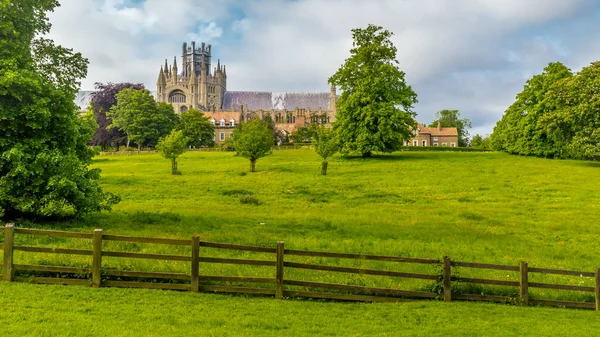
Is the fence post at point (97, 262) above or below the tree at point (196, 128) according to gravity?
below

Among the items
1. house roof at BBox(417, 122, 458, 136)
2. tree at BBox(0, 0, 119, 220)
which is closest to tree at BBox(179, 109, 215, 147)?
house roof at BBox(417, 122, 458, 136)

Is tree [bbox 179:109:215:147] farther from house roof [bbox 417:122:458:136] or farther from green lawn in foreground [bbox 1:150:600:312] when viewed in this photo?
house roof [bbox 417:122:458:136]

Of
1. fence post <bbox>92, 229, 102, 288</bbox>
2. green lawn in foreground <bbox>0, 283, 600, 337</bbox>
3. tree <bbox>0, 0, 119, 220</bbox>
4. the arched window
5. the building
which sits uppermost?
the arched window

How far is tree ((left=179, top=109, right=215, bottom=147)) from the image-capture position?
83062 millimetres

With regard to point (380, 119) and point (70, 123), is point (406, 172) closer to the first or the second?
point (380, 119)

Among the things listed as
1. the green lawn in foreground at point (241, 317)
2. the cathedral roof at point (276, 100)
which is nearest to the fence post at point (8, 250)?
the green lawn in foreground at point (241, 317)

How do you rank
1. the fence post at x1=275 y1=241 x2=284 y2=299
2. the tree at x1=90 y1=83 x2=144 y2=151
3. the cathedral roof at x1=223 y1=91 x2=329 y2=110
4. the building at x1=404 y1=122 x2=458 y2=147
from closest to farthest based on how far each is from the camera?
the fence post at x1=275 y1=241 x2=284 y2=299
the tree at x1=90 y1=83 x2=144 y2=151
the building at x1=404 y1=122 x2=458 y2=147
the cathedral roof at x1=223 y1=91 x2=329 y2=110

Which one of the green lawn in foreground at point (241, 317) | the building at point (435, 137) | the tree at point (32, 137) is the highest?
the building at point (435, 137)

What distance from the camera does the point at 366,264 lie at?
1353 cm

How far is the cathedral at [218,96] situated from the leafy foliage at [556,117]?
79069 mm

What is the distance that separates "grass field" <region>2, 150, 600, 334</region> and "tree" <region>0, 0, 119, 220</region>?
1.12 metres

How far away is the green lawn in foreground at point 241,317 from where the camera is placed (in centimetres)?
759

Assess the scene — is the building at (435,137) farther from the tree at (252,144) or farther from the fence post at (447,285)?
the fence post at (447,285)

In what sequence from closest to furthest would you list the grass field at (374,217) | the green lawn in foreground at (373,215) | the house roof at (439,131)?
the grass field at (374,217) → the green lawn in foreground at (373,215) → the house roof at (439,131)
